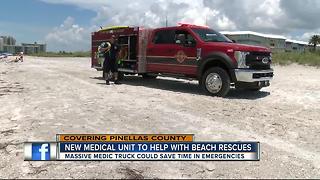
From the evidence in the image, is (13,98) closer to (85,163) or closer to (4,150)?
(4,150)

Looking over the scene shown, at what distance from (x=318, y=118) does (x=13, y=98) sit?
25.5ft

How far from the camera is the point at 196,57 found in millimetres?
11734

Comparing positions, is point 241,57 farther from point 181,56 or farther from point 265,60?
point 181,56

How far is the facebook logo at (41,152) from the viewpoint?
16.8 feet

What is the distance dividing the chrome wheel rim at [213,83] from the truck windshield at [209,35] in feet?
4.09

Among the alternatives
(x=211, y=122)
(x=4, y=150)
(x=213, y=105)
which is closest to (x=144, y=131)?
(x=211, y=122)

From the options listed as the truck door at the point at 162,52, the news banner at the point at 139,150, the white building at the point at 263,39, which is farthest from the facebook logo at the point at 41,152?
the white building at the point at 263,39

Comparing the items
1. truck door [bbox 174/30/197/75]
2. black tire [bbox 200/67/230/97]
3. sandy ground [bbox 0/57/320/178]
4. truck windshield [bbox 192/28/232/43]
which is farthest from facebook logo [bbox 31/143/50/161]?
truck windshield [bbox 192/28/232/43]

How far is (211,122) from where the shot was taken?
7.41m

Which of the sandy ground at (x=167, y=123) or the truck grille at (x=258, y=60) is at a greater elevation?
the truck grille at (x=258, y=60)

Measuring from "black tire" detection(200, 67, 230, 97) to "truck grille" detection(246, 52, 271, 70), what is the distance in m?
0.74

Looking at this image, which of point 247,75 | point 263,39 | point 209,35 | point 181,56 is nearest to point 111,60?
point 181,56

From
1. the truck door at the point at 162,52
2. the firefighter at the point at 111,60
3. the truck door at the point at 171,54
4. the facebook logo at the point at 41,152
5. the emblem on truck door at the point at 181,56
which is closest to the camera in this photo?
the facebook logo at the point at 41,152

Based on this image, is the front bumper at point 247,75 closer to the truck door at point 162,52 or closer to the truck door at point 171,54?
the truck door at point 171,54
